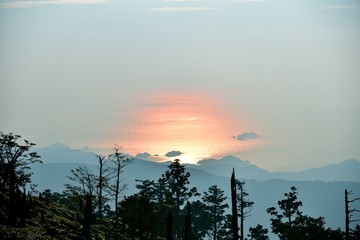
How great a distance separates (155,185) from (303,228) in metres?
44.1

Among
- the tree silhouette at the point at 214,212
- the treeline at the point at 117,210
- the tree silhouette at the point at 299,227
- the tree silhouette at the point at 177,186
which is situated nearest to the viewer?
the treeline at the point at 117,210

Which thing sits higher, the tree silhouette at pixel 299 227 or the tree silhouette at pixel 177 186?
the tree silhouette at pixel 177 186

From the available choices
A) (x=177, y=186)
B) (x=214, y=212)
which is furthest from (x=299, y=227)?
(x=214, y=212)

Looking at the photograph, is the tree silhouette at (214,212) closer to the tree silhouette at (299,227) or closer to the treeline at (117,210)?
the treeline at (117,210)

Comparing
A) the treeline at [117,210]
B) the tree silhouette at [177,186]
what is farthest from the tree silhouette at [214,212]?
the tree silhouette at [177,186]

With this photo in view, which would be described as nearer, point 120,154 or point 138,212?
point 138,212

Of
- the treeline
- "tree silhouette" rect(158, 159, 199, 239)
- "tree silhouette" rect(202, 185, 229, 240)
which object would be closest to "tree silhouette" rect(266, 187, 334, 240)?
the treeline

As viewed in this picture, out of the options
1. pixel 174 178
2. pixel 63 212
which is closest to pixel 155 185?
pixel 174 178

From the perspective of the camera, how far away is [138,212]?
71.9 m

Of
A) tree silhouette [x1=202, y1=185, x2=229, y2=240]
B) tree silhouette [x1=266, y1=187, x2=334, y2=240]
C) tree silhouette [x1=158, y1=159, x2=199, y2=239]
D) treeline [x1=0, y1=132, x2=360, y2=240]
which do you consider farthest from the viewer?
tree silhouette [x1=202, y1=185, x2=229, y2=240]

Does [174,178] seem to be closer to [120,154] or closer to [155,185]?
[155,185]

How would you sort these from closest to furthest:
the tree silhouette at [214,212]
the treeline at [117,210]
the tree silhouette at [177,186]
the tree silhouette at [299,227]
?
1. the treeline at [117,210]
2. the tree silhouette at [299,227]
3. the tree silhouette at [177,186]
4. the tree silhouette at [214,212]

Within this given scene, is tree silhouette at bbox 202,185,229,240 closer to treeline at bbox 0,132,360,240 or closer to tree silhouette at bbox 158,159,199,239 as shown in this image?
treeline at bbox 0,132,360,240

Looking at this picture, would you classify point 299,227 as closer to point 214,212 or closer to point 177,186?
point 177,186
